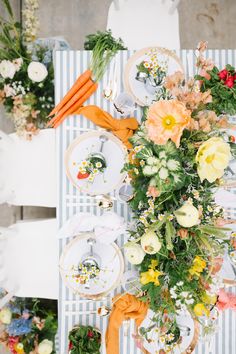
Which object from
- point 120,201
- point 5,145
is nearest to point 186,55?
point 120,201

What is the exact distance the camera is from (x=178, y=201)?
5.33 ft

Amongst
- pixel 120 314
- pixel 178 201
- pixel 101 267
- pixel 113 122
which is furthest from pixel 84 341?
pixel 113 122

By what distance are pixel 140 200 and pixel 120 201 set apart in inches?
11.2

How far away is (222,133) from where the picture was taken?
1686 millimetres

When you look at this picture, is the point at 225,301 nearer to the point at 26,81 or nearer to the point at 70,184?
the point at 70,184

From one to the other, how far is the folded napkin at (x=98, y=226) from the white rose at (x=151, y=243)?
1.16 ft

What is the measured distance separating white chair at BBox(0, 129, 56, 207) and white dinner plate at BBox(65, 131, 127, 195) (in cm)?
34

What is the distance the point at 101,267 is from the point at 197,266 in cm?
53

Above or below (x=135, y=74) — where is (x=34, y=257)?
below

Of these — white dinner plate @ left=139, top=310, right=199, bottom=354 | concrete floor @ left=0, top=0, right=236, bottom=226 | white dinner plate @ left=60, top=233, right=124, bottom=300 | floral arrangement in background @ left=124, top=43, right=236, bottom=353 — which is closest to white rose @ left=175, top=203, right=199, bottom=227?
floral arrangement in background @ left=124, top=43, right=236, bottom=353

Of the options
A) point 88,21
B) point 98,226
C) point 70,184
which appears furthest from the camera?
point 88,21

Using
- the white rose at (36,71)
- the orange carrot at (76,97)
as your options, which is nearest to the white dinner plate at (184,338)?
the orange carrot at (76,97)

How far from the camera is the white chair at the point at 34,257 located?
2.20m

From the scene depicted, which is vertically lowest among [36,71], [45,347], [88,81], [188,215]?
[45,347]
